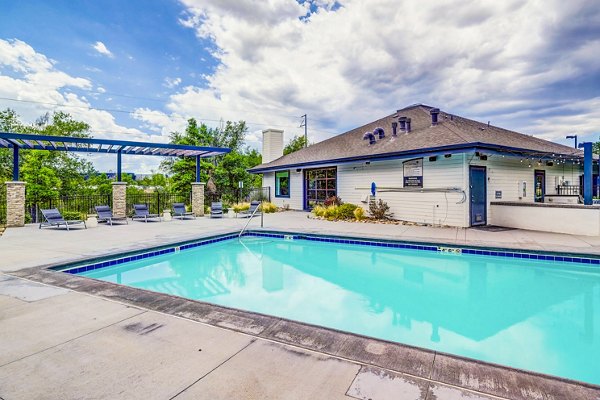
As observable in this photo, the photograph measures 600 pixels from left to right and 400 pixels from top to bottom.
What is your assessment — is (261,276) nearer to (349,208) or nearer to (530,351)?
(530,351)

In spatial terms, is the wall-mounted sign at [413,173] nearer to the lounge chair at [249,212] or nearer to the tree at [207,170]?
the lounge chair at [249,212]

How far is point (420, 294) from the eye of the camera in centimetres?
521

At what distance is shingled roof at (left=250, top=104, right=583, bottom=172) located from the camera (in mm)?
10359

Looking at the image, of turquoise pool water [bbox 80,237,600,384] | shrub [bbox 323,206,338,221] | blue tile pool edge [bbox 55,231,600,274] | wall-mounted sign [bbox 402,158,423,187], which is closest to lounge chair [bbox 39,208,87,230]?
blue tile pool edge [bbox 55,231,600,274]

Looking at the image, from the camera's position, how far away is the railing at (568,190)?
14.6 meters

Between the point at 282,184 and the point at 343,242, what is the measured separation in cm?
1050

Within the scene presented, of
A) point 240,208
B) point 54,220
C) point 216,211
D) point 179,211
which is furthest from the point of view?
point 240,208

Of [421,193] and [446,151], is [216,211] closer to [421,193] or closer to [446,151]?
[421,193]

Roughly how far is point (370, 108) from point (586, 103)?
11122 millimetres

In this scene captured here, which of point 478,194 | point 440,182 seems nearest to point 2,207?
point 440,182

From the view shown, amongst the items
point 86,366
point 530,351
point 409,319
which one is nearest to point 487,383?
point 530,351

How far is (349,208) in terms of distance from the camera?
13.1 metres

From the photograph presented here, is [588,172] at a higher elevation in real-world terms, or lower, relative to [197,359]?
higher

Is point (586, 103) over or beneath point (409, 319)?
over
